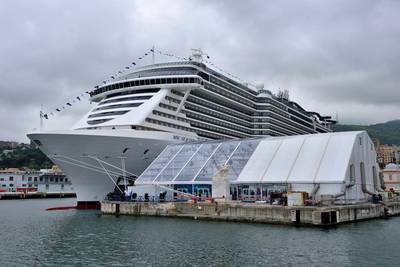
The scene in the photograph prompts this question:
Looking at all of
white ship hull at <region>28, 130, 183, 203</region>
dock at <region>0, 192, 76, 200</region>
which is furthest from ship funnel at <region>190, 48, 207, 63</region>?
dock at <region>0, 192, 76, 200</region>

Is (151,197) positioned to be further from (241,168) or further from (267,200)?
(267,200)

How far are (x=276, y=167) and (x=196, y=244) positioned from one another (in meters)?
18.4

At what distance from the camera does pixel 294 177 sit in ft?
128

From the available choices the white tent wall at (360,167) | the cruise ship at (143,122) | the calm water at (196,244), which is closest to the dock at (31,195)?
the cruise ship at (143,122)

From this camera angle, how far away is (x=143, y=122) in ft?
155

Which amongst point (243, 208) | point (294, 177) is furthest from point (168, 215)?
point (294, 177)

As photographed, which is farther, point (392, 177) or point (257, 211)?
point (392, 177)

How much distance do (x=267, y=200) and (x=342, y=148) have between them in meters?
9.01

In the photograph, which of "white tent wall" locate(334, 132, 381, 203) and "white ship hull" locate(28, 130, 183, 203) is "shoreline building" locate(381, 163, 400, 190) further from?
"white ship hull" locate(28, 130, 183, 203)

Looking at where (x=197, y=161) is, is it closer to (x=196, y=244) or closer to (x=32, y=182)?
(x=196, y=244)

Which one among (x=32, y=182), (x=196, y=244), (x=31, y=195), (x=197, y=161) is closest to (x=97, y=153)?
(x=197, y=161)

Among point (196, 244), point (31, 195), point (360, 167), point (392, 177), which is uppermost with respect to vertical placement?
point (360, 167)

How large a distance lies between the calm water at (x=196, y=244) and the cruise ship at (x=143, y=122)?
1079cm

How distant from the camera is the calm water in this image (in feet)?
68.5
